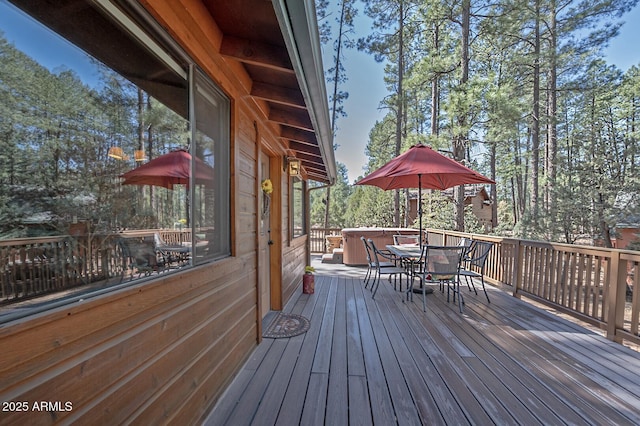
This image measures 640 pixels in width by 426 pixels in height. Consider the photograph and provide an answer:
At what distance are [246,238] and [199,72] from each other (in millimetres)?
1325

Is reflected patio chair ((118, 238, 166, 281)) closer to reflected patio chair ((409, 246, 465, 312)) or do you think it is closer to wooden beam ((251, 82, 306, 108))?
wooden beam ((251, 82, 306, 108))

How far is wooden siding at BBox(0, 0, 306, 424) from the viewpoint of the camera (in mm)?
767

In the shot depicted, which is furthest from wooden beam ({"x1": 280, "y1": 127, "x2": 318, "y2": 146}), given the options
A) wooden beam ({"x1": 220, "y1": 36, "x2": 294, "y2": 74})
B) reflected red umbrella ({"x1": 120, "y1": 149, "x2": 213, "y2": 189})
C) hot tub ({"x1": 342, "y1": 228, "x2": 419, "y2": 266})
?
hot tub ({"x1": 342, "y1": 228, "x2": 419, "y2": 266})

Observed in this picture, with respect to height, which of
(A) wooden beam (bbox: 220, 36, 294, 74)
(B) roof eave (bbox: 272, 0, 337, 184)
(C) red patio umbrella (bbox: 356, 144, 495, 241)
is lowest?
(C) red patio umbrella (bbox: 356, 144, 495, 241)

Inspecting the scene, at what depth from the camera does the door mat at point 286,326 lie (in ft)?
9.36

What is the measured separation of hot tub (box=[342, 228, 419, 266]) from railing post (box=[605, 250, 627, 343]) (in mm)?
4110

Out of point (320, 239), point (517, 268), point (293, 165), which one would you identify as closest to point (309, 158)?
point (293, 165)

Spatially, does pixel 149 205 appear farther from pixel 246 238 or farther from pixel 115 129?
pixel 246 238

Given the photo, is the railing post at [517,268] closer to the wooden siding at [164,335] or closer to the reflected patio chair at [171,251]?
the wooden siding at [164,335]

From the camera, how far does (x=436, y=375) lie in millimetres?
2123

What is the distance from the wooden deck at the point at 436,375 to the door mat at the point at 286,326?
4.2 inches

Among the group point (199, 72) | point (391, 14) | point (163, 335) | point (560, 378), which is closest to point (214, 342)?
point (163, 335)

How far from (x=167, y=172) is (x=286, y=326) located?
226cm

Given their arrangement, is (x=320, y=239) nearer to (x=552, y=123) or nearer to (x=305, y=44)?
(x=552, y=123)
